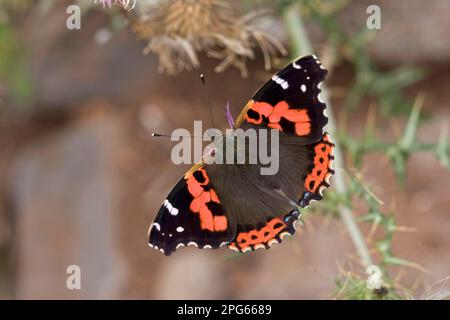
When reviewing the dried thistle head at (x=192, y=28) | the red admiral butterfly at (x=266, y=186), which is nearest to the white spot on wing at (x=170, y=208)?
the red admiral butterfly at (x=266, y=186)

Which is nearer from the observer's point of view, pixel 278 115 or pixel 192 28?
pixel 278 115

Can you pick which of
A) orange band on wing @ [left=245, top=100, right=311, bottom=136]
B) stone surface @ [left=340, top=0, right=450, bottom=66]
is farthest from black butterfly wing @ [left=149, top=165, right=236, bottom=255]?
stone surface @ [left=340, top=0, right=450, bottom=66]

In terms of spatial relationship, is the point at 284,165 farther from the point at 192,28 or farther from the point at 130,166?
the point at 130,166

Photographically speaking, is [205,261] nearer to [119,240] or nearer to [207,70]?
[119,240]

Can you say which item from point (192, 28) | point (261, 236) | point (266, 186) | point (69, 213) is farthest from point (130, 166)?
point (261, 236)

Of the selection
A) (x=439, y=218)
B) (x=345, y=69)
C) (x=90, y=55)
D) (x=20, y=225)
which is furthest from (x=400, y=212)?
(x=20, y=225)
